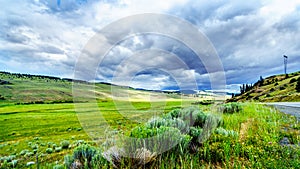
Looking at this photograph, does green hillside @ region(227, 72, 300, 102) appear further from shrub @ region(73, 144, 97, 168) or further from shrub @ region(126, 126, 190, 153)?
shrub @ region(73, 144, 97, 168)

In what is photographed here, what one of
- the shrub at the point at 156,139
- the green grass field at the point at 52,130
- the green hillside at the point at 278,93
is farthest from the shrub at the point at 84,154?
the green hillside at the point at 278,93

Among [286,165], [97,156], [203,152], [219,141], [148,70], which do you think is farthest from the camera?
[148,70]

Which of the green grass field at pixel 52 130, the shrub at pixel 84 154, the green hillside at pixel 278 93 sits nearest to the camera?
the shrub at pixel 84 154

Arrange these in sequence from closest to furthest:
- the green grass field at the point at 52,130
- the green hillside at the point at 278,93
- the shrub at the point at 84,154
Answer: the shrub at the point at 84,154
the green grass field at the point at 52,130
the green hillside at the point at 278,93

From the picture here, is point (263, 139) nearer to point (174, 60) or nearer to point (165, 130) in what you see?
point (165, 130)

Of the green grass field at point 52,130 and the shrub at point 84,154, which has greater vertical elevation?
the shrub at point 84,154

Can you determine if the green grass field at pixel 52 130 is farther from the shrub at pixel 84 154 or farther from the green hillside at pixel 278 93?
the green hillside at pixel 278 93

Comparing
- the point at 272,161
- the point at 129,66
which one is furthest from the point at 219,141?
the point at 129,66

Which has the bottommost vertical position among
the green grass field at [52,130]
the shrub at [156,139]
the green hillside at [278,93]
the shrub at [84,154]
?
the green grass field at [52,130]

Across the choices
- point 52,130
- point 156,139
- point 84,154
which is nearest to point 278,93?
point 52,130

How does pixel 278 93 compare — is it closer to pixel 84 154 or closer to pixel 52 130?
pixel 52 130

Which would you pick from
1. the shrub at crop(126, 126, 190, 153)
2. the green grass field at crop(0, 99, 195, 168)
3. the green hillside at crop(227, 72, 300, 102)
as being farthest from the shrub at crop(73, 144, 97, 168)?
the green hillside at crop(227, 72, 300, 102)

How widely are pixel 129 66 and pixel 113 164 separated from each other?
608 centimetres

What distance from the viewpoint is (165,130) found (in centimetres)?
370
